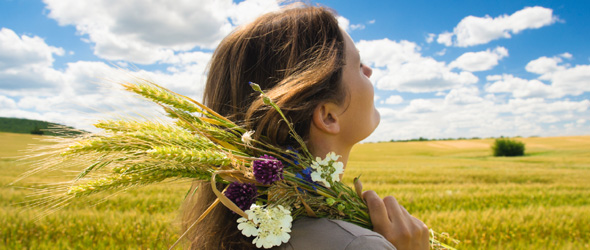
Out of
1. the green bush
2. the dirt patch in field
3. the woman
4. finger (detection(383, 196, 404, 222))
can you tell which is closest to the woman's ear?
the woman

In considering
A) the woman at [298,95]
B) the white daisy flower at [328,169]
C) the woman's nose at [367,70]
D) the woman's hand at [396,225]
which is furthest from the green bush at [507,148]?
the white daisy flower at [328,169]

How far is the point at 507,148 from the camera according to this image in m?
41.9

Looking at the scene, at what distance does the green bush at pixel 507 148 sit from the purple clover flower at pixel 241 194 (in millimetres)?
47104

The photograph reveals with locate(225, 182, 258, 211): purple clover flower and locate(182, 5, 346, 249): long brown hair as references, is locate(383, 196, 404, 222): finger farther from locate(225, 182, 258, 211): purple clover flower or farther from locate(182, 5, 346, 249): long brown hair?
locate(225, 182, 258, 211): purple clover flower

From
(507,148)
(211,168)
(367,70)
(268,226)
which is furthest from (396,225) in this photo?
(507,148)

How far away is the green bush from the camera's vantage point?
1646 inches

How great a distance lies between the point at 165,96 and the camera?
4.07 ft

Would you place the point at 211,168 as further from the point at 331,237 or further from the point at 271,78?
the point at 271,78

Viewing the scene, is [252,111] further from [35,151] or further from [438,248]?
[438,248]

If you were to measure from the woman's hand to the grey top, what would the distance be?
0.19 metres

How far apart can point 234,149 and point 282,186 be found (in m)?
0.24

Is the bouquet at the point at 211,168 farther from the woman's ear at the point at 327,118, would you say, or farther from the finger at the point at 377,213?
the woman's ear at the point at 327,118

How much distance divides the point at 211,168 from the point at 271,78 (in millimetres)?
584

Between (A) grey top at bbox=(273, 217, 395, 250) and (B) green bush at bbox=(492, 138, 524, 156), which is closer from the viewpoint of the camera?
(A) grey top at bbox=(273, 217, 395, 250)
